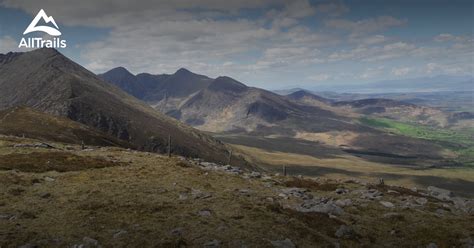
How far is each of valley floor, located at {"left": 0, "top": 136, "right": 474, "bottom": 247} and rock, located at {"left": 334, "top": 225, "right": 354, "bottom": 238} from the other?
0.32 feet

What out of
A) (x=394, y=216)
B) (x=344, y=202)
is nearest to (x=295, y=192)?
(x=344, y=202)

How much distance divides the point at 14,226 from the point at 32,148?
33027 millimetres

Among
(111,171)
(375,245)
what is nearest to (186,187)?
(111,171)

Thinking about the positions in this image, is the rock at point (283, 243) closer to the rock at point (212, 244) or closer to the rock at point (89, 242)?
the rock at point (212, 244)

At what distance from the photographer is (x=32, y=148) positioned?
56.2m

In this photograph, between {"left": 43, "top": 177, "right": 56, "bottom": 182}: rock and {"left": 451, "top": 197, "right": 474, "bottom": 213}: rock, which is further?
{"left": 451, "top": 197, "right": 474, "bottom": 213}: rock

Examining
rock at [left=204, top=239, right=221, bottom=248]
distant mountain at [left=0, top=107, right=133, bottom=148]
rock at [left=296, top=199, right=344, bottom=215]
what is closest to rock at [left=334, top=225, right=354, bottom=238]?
rock at [left=296, top=199, right=344, bottom=215]

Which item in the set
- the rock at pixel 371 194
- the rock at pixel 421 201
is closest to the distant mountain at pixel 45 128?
the rock at pixel 371 194

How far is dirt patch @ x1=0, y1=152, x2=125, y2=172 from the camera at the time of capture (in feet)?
140

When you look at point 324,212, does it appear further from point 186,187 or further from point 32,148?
point 32,148

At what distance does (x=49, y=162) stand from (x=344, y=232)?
3276cm

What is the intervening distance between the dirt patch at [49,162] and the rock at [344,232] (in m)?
29.2

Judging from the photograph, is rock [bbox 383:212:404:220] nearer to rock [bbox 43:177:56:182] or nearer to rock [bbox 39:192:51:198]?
rock [bbox 39:192:51:198]

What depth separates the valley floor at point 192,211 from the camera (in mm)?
26453
